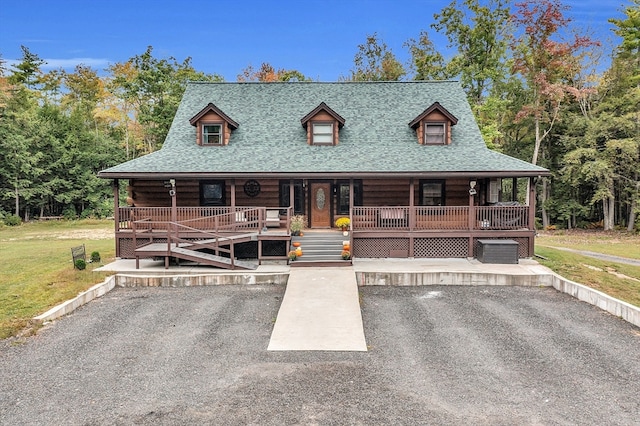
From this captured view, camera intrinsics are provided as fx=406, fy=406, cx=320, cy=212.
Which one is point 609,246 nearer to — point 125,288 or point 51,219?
point 125,288

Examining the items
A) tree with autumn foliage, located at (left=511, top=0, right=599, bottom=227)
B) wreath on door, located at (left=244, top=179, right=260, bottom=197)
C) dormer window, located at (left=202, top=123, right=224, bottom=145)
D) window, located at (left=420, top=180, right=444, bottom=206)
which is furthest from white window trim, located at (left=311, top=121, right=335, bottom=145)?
tree with autumn foliage, located at (left=511, top=0, right=599, bottom=227)

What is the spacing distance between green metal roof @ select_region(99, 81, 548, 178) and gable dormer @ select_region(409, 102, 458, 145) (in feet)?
1.51

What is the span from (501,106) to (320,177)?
2147 cm

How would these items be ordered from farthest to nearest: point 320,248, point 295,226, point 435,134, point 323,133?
point 323,133, point 435,134, point 295,226, point 320,248

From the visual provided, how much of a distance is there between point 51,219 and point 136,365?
130ft

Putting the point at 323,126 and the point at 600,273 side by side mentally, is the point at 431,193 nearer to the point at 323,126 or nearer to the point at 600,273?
the point at 323,126

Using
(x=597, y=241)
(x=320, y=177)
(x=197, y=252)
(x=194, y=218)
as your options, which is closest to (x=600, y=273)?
(x=320, y=177)

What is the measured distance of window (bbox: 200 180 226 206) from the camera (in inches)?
713

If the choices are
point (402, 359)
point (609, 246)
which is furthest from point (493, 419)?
point (609, 246)

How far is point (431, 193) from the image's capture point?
59.2 ft

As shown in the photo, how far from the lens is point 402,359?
7453mm

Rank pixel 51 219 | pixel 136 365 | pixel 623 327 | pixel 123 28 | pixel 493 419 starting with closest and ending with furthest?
pixel 493 419
pixel 136 365
pixel 623 327
pixel 51 219
pixel 123 28

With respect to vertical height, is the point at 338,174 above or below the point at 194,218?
above

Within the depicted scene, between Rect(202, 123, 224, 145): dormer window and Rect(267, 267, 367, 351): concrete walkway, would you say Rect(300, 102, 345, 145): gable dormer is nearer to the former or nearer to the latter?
Rect(202, 123, 224, 145): dormer window
